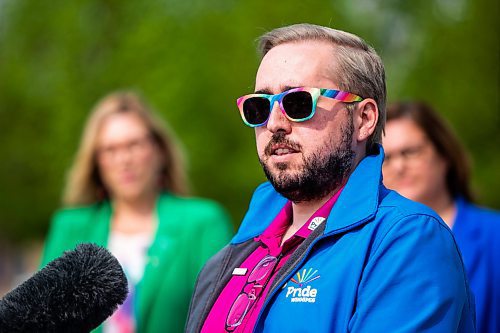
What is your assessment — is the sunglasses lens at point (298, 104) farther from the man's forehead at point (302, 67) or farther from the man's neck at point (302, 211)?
the man's neck at point (302, 211)

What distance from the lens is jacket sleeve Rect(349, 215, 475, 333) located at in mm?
2590

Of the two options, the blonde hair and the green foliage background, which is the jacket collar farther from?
the green foliage background

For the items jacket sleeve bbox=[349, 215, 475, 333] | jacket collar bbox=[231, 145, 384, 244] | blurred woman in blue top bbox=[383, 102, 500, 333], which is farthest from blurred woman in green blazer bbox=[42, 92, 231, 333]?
jacket sleeve bbox=[349, 215, 475, 333]

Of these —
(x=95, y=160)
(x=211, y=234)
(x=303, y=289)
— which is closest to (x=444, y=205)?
(x=211, y=234)

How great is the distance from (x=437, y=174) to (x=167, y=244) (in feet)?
6.10

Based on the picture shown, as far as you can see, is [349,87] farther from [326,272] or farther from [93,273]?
[93,273]

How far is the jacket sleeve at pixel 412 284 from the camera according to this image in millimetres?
2590

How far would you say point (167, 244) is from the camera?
596cm

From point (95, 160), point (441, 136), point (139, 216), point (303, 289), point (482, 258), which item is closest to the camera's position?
point (303, 289)

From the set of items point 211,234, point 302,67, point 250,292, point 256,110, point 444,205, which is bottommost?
point 444,205

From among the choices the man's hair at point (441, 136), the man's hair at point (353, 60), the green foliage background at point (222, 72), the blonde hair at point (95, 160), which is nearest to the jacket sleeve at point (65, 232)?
the blonde hair at point (95, 160)

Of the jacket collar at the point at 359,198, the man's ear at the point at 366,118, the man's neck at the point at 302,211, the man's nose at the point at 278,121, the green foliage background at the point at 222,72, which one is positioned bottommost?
the green foliage background at the point at 222,72

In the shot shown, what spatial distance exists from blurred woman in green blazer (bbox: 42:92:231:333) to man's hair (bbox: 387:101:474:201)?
1.47m

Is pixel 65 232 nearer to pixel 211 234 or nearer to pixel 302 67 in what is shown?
pixel 211 234
